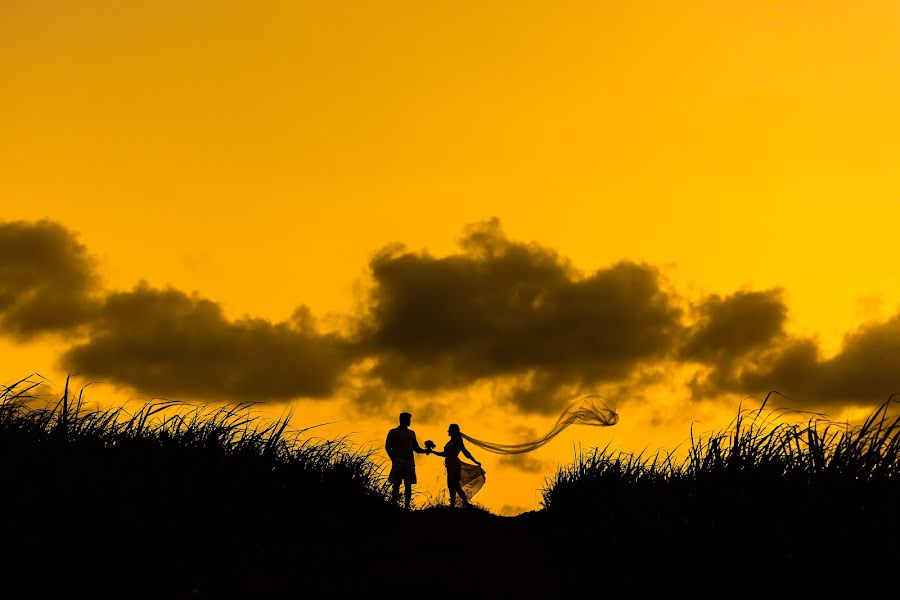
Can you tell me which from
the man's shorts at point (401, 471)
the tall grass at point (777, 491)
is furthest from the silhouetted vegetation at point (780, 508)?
the man's shorts at point (401, 471)

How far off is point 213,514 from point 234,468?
2124 millimetres

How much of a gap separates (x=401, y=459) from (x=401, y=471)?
0.25 meters

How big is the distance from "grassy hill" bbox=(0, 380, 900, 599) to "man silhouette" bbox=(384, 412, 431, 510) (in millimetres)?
4373

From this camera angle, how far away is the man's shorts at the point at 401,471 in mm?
19016

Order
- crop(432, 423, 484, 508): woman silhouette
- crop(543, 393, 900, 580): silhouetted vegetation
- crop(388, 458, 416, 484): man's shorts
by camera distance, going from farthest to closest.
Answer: crop(432, 423, 484, 508): woman silhouette, crop(388, 458, 416, 484): man's shorts, crop(543, 393, 900, 580): silhouetted vegetation

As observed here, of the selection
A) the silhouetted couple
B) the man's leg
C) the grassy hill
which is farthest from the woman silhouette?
the grassy hill

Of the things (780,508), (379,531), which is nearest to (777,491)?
(780,508)

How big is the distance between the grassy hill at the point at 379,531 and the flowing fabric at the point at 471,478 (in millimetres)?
5886

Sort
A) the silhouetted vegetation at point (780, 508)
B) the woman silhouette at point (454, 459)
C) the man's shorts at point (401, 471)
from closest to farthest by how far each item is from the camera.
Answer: the silhouetted vegetation at point (780, 508) → the man's shorts at point (401, 471) → the woman silhouette at point (454, 459)

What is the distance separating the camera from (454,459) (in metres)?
20.2

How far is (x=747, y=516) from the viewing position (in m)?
10.0

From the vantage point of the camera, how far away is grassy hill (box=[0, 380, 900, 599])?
29.7 feet

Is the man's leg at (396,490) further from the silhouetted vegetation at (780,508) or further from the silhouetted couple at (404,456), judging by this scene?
the silhouetted vegetation at (780,508)

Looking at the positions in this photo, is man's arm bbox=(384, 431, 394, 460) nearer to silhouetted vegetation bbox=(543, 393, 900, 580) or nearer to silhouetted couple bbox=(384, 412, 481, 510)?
silhouetted couple bbox=(384, 412, 481, 510)
